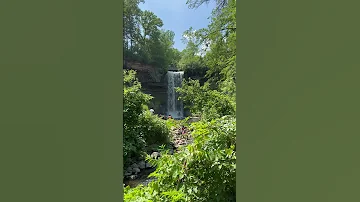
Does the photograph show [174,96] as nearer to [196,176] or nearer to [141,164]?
[141,164]

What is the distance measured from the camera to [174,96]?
8227 millimetres

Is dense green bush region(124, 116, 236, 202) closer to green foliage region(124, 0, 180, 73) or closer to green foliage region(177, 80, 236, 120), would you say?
green foliage region(177, 80, 236, 120)

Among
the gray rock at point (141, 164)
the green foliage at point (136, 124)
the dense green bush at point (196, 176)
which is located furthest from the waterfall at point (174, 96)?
the dense green bush at point (196, 176)

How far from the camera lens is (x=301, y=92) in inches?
28.8

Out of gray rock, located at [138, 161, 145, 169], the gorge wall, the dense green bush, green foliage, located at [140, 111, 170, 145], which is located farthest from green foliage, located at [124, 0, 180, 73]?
the dense green bush

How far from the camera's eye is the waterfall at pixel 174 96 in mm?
7754

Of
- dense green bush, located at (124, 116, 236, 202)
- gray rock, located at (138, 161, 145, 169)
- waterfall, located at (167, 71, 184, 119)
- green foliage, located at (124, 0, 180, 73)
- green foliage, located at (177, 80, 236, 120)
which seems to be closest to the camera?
dense green bush, located at (124, 116, 236, 202)

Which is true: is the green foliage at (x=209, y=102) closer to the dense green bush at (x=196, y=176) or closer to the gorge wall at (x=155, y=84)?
the dense green bush at (x=196, y=176)

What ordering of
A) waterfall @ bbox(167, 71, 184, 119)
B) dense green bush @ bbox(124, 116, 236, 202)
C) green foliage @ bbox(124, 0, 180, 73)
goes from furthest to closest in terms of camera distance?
1. waterfall @ bbox(167, 71, 184, 119)
2. green foliage @ bbox(124, 0, 180, 73)
3. dense green bush @ bbox(124, 116, 236, 202)

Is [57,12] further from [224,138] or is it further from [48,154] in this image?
[224,138]

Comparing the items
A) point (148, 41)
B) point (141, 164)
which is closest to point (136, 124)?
point (141, 164)

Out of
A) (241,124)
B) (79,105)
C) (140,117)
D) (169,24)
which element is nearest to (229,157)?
(241,124)

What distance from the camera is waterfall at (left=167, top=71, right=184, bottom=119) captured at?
775cm

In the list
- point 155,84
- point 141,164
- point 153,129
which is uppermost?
point 155,84
